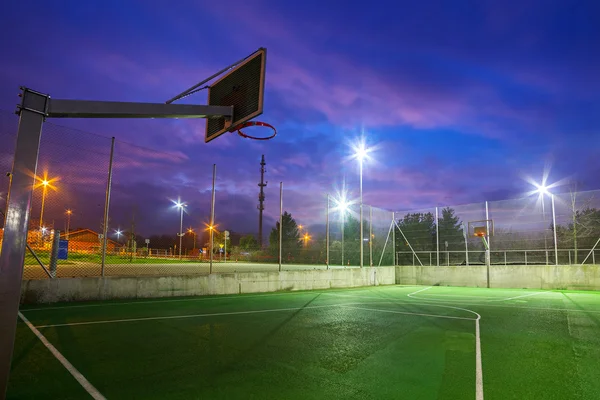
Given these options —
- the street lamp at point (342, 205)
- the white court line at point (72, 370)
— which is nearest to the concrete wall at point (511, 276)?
the street lamp at point (342, 205)

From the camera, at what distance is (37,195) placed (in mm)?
9648

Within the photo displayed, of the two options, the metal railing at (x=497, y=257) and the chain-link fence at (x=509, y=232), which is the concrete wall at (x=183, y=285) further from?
the chain-link fence at (x=509, y=232)

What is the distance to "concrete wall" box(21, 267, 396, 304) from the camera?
32.8 feet

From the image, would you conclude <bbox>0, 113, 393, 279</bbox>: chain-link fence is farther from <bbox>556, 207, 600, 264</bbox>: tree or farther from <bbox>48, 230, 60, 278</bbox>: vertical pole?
<bbox>556, 207, 600, 264</bbox>: tree

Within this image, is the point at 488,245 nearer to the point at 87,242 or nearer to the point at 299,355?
the point at 299,355

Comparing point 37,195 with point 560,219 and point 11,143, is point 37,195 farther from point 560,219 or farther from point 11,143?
point 560,219

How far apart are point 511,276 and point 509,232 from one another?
2689 millimetres

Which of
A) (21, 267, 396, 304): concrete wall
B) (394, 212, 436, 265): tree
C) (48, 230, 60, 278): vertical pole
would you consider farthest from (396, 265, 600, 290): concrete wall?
(48, 230, 60, 278): vertical pole

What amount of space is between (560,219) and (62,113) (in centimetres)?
2380

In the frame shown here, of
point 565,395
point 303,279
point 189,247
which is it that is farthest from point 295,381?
point 189,247

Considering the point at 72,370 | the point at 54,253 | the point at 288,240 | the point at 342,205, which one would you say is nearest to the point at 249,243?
the point at 288,240

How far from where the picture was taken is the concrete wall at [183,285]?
1001 centimetres

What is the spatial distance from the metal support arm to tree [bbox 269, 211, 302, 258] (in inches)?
647

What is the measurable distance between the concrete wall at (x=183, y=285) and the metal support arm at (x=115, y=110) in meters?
7.78
